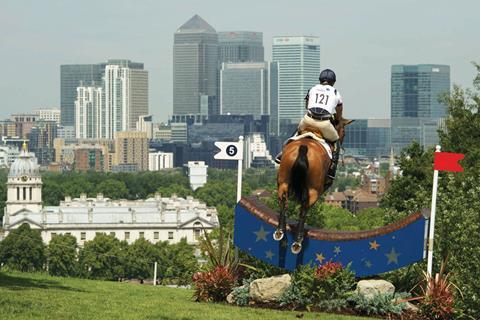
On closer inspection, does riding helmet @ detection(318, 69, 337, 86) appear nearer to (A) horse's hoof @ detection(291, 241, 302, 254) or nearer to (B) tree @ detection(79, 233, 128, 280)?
(A) horse's hoof @ detection(291, 241, 302, 254)

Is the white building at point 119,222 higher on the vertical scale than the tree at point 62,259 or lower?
lower

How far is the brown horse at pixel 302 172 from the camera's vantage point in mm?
22734

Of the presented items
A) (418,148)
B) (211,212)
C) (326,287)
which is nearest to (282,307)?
(326,287)

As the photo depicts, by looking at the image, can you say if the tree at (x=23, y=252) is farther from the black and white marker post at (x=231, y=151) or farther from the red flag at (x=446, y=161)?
the red flag at (x=446, y=161)

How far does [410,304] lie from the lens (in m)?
23.4

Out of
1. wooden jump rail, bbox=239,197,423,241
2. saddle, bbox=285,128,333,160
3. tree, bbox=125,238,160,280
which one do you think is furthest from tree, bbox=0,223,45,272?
saddle, bbox=285,128,333,160

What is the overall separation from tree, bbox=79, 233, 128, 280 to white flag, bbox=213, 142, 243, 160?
2837 inches

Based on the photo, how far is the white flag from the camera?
25.2 metres

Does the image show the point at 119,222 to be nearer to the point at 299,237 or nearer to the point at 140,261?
the point at 140,261

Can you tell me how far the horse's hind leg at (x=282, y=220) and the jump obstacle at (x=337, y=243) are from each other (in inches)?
25.8

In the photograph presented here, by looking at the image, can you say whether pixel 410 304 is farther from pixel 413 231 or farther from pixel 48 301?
pixel 48 301

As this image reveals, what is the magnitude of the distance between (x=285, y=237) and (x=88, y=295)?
3.08 m

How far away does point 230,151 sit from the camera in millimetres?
25359

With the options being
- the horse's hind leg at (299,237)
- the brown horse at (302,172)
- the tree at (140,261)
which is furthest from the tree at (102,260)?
the brown horse at (302,172)
